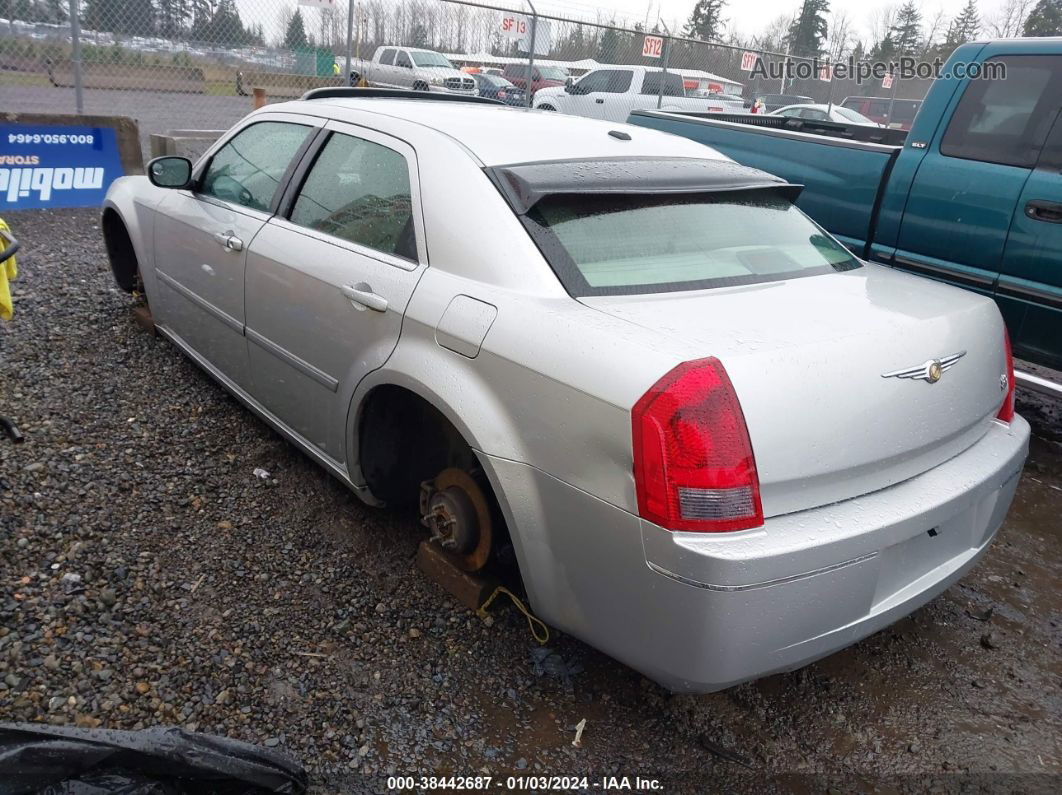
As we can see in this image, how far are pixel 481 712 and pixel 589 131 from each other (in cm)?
214

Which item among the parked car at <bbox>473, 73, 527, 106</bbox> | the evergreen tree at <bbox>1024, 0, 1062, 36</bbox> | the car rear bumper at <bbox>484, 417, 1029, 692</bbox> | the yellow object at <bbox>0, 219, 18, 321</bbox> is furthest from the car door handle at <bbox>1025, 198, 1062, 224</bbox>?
the evergreen tree at <bbox>1024, 0, 1062, 36</bbox>

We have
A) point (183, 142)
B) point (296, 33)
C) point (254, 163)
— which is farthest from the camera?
point (296, 33)

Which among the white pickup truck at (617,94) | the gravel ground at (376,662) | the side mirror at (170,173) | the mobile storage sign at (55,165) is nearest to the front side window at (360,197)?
the side mirror at (170,173)

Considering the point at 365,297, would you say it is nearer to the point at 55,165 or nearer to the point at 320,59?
the point at 55,165

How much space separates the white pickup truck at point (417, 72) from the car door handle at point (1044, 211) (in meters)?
14.4

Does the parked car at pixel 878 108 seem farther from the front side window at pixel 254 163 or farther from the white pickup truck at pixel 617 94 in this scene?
Answer: the front side window at pixel 254 163

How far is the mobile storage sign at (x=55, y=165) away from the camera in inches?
293

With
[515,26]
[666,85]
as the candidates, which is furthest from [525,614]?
[666,85]

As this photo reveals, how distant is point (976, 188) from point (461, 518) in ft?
Answer: 11.4

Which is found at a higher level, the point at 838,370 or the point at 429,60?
the point at 429,60

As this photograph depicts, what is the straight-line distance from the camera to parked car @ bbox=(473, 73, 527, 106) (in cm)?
1505

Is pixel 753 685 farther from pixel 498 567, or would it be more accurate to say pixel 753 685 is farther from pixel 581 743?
pixel 498 567

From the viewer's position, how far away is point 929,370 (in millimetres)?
2213

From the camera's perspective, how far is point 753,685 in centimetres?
261
